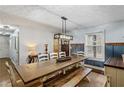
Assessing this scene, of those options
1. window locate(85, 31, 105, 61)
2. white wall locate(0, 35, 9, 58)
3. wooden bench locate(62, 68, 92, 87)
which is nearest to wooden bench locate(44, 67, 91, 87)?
wooden bench locate(62, 68, 92, 87)

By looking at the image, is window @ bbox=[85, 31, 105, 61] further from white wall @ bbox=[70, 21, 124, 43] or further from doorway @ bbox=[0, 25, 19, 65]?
doorway @ bbox=[0, 25, 19, 65]

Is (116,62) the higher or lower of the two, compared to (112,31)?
lower

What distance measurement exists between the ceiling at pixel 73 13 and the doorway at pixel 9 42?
23 cm

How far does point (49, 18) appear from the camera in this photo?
1645 millimetres

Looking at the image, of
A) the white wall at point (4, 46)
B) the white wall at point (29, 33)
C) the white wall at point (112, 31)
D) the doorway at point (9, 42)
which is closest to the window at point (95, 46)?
the white wall at point (112, 31)

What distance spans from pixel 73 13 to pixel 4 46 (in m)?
1.06

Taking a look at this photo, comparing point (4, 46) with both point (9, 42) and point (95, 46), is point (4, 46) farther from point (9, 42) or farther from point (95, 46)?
point (95, 46)

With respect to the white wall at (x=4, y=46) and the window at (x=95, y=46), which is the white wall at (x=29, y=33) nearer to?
the white wall at (x=4, y=46)

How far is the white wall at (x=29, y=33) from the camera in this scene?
134 cm

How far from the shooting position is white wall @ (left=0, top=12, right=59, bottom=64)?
1.34 m

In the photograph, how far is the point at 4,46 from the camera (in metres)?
1.37

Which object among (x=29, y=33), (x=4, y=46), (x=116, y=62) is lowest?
(x=116, y=62)

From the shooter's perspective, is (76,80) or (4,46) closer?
(4,46)

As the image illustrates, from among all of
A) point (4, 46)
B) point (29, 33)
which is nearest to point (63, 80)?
point (29, 33)
